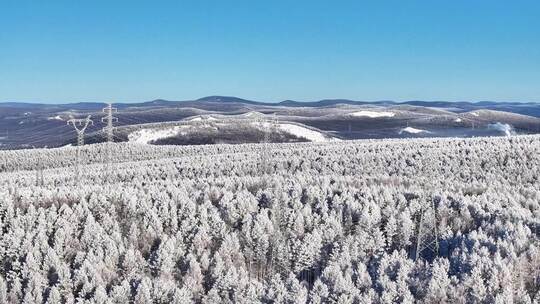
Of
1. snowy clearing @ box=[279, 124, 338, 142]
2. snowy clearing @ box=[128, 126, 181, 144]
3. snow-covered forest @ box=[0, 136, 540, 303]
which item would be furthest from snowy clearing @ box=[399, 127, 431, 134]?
snow-covered forest @ box=[0, 136, 540, 303]

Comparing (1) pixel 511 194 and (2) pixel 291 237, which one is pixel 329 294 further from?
(1) pixel 511 194

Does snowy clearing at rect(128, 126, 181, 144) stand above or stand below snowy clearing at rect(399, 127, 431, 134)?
below

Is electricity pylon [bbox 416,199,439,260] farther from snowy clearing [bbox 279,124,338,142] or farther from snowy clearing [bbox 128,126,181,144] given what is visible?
snowy clearing [bbox 279,124,338,142]

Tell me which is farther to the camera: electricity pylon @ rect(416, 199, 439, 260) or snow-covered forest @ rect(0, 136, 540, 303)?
electricity pylon @ rect(416, 199, 439, 260)

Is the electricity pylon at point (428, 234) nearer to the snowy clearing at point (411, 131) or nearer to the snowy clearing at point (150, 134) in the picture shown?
the snowy clearing at point (150, 134)

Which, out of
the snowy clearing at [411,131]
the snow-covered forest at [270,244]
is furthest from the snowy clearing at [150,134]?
the snow-covered forest at [270,244]

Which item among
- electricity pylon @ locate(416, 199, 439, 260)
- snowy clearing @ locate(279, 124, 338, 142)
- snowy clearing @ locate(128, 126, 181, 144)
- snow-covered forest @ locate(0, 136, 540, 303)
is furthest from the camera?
snowy clearing @ locate(279, 124, 338, 142)

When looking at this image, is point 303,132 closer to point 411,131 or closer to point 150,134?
point 150,134

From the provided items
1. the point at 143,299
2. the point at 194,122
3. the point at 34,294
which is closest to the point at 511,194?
the point at 143,299
